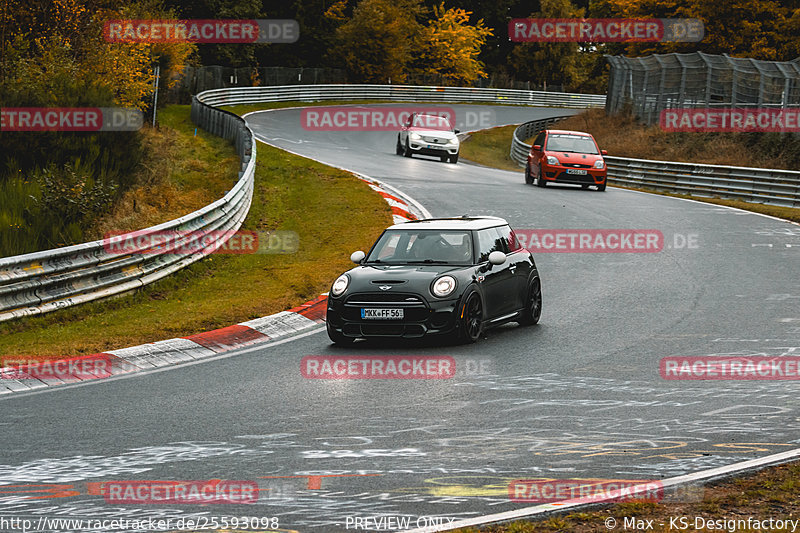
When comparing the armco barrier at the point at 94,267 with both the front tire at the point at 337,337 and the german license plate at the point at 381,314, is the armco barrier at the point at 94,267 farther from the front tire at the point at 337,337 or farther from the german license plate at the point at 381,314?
the german license plate at the point at 381,314

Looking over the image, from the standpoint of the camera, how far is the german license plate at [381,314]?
38.4 ft

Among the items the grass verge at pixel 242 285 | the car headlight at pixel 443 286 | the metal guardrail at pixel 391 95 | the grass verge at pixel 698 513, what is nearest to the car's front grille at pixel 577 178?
the grass verge at pixel 242 285

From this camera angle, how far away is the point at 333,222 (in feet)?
71.9

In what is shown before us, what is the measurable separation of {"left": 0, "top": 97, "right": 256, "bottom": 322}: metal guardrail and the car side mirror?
521 centimetres

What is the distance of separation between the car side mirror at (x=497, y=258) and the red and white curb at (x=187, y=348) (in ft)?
8.23

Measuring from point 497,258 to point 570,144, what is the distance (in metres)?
18.9

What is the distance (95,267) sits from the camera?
14.0 meters

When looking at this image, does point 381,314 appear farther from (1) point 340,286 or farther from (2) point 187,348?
(2) point 187,348

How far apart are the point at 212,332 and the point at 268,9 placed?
3027 inches

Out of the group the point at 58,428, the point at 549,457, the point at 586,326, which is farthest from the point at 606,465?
the point at 586,326

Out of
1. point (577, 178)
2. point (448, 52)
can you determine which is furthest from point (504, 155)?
point (448, 52)

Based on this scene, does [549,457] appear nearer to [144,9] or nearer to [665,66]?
[665,66]

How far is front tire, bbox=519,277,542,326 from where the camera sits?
13242mm

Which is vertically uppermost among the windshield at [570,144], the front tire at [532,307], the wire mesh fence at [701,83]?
the wire mesh fence at [701,83]
